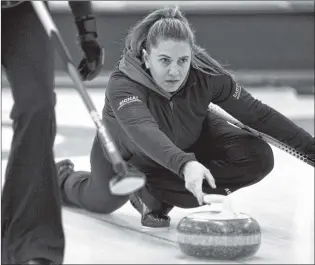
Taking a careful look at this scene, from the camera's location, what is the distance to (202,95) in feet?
2.81

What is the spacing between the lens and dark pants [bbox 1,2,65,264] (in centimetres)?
79

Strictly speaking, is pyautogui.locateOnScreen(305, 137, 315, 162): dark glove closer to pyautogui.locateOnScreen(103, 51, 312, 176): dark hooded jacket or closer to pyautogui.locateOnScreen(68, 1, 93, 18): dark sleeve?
pyautogui.locateOnScreen(103, 51, 312, 176): dark hooded jacket

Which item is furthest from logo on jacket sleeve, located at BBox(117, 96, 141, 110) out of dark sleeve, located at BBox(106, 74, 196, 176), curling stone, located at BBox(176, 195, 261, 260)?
curling stone, located at BBox(176, 195, 261, 260)

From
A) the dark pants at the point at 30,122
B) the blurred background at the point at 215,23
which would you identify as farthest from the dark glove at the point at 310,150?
the dark pants at the point at 30,122

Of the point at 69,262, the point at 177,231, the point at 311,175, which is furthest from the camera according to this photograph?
the point at 311,175

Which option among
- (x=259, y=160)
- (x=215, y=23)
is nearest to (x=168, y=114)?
(x=259, y=160)

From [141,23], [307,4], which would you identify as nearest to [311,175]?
[307,4]

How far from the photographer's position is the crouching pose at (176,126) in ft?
2.53

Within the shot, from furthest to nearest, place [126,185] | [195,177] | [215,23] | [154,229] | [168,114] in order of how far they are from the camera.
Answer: [215,23] < [154,229] < [168,114] < [195,177] < [126,185]

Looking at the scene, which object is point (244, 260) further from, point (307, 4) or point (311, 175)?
point (311, 175)

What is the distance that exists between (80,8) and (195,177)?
19 centimetres

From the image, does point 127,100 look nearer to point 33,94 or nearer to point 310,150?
point 33,94

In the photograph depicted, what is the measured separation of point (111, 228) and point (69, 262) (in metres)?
0.07

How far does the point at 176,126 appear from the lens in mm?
855
